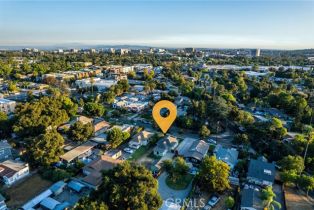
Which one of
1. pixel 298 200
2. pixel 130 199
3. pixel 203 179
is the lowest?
pixel 298 200

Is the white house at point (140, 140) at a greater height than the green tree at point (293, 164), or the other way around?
the green tree at point (293, 164)

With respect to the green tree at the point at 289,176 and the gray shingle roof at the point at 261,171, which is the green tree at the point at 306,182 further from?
the gray shingle roof at the point at 261,171

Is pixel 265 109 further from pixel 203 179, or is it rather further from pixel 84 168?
pixel 84 168

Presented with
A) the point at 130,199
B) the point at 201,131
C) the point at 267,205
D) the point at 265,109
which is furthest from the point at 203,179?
the point at 265,109

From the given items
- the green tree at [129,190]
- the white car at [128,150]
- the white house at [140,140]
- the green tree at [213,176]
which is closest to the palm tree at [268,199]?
the green tree at [213,176]

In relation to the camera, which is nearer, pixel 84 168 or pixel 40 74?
pixel 84 168
